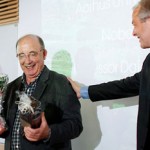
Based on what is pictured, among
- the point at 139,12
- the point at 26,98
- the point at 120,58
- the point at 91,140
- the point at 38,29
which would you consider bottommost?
the point at 91,140

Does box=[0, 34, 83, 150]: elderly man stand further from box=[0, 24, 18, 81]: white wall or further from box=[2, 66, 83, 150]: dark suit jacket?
box=[0, 24, 18, 81]: white wall

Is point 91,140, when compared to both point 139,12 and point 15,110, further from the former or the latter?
point 139,12

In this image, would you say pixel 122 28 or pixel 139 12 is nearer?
pixel 139 12

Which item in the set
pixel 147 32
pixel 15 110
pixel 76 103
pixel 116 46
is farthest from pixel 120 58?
pixel 15 110

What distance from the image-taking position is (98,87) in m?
2.01

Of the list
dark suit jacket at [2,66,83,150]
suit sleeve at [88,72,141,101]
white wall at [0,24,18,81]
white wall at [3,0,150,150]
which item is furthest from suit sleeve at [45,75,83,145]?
white wall at [0,24,18,81]

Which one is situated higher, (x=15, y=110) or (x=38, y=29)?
(x=38, y=29)

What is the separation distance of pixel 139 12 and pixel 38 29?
152cm

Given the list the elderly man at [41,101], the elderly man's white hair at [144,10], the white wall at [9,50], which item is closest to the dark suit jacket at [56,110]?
the elderly man at [41,101]

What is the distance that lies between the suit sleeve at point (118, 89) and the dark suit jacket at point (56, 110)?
6.1 inches

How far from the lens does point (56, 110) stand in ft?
6.14

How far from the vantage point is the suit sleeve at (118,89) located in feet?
6.11

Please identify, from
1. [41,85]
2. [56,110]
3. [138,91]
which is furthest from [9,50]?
[138,91]

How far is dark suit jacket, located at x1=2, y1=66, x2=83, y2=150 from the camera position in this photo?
1.83 meters
